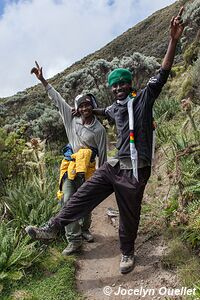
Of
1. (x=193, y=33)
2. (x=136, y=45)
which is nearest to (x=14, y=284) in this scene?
(x=193, y=33)

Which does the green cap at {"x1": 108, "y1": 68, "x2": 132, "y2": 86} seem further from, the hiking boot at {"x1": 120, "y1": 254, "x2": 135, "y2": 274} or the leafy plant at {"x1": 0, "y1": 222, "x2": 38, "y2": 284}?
the leafy plant at {"x1": 0, "y1": 222, "x2": 38, "y2": 284}

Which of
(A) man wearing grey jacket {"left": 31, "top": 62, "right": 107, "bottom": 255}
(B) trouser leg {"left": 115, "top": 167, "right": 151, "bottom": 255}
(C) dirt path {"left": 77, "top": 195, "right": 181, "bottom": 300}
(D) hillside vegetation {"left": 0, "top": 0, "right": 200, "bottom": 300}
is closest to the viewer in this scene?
(C) dirt path {"left": 77, "top": 195, "right": 181, "bottom": 300}

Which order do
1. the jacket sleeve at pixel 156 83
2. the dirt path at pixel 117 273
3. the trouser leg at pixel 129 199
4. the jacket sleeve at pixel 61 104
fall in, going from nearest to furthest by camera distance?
the jacket sleeve at pixel 156 83 → the dirt path at pixel 117 273 → the trouser leg at pixel 129 199 → the jacket sleeve at pixel 61 104

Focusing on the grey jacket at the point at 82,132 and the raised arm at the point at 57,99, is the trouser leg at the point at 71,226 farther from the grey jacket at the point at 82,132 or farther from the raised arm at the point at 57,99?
the raised arm at the point at 57,99

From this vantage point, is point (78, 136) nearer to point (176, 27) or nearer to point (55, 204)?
point (55, 204)

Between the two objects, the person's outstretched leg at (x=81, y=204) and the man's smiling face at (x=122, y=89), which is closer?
the man's smiling face at (x=122, y=89)

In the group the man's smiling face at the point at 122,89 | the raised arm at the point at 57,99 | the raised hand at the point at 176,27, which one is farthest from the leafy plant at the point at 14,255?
the raised hand at the point at 176,27

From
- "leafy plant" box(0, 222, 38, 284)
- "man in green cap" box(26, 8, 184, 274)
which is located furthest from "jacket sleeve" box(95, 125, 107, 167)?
"leafy plant" box(0, 222, 38, 284)

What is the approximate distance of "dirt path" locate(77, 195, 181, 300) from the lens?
451 cm

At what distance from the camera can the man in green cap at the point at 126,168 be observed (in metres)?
4.55

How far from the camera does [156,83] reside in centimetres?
436

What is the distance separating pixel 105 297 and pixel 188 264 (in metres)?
0.99

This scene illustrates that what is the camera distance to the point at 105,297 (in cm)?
454

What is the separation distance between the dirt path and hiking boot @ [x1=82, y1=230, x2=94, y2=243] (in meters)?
0.07
